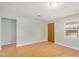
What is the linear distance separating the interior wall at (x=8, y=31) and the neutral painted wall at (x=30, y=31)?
119 cm

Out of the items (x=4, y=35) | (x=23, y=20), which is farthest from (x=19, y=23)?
(x=4, y=35)

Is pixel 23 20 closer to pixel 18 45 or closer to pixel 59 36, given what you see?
pixel 18 45

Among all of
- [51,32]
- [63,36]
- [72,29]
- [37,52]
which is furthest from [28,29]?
[72,29]

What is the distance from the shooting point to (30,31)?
18.6 feet

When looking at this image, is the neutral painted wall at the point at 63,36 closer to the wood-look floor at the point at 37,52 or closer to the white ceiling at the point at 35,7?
the wood-look floor at the point at 37,52

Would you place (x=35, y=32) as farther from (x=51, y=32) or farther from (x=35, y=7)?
(x=35, y=7)

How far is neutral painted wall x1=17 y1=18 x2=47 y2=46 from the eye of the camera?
4922 millimetres

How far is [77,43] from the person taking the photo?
13.9 ft

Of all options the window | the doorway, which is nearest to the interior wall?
the doorway

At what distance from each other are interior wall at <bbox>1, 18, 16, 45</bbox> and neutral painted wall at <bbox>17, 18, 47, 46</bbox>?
1.19 m

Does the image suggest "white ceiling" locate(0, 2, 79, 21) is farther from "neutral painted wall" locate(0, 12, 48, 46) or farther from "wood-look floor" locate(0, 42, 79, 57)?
"wood-look floor" locate(0, 42, 79, 57)

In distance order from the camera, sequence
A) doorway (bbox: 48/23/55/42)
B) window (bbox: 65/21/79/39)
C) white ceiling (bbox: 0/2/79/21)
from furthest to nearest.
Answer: doorway (bbox: 48/23/55/42) < window (bbox: 65/21/79/39) < white ceiling (bbox: 0/2/79/21)

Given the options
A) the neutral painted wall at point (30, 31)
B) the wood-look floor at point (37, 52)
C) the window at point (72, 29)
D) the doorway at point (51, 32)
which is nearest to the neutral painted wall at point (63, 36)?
the window at point (72, 29)

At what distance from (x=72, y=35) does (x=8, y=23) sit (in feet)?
14.9
